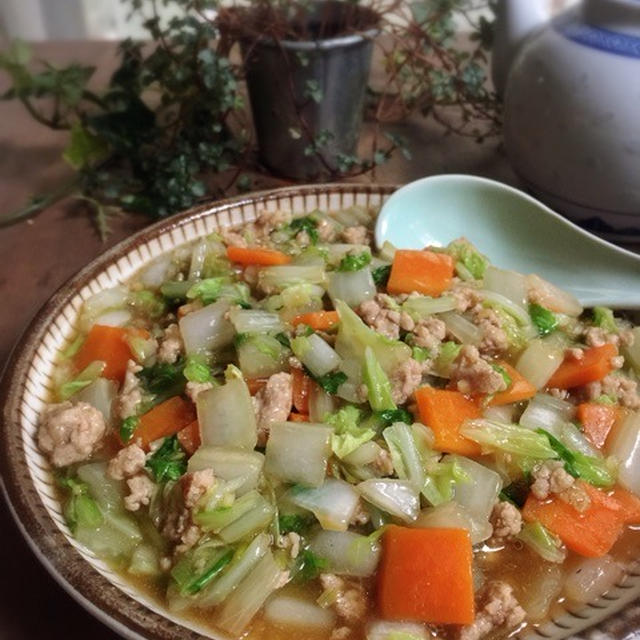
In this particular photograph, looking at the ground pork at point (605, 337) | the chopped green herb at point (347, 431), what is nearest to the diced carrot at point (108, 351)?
the chopped green herb at point (347, 431)

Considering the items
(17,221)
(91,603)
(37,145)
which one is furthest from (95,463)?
(37,145)

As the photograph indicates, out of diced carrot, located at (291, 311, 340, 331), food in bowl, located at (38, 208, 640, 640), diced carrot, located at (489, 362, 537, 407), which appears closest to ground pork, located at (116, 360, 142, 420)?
food in bowl, located at (38, 208, 640, 640)

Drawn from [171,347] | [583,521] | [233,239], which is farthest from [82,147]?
[583,521]

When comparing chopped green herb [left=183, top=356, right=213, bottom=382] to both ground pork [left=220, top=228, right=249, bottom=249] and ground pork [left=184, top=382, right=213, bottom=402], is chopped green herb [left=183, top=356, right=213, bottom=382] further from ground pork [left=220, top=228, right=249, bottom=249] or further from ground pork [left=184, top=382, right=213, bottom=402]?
ground pork [left=220, top=228, right=249, bottom=249]

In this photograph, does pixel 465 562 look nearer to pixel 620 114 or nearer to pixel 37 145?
pixel 620 114

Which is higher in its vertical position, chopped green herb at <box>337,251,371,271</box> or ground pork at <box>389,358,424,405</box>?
chopped green herb at <box>337,251,371,271</box>
